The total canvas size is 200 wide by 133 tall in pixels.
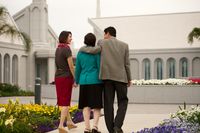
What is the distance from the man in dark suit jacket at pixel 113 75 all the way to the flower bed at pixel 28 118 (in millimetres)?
1441

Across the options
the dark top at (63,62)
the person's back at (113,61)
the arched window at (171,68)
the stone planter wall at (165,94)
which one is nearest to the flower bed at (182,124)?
the person's back at (113,61)

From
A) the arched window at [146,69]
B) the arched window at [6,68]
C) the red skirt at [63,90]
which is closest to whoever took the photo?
the red skirt at [63,90]

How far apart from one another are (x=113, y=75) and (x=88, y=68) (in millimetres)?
462

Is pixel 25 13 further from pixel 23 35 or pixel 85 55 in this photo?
pixel 85 55

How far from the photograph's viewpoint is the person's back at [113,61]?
7.89 metres

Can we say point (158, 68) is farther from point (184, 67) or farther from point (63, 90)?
point (63, 90)

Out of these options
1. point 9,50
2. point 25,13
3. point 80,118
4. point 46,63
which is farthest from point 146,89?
point 25,13

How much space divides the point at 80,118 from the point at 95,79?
323 cm

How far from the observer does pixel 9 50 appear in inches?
1287

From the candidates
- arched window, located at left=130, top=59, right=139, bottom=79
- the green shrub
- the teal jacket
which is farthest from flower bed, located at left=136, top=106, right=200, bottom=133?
arched window, located at left=130, top=59, right=139, bottom=79

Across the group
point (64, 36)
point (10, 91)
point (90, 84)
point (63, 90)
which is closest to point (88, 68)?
point (90, 84)

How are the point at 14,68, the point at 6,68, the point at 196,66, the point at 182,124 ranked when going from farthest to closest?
the point at 196,66 → the point at 14,68 → the point at 6,68 → the point at 182,124

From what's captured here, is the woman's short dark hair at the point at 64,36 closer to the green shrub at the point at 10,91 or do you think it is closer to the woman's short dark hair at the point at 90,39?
the woman's short dark hair at the point at 90,39

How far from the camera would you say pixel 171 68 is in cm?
3669
